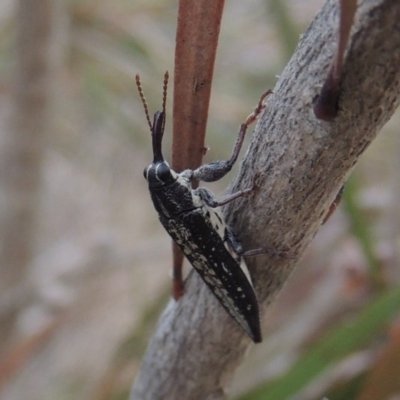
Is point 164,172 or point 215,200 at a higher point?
point 164,172

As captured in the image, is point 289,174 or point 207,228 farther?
point 207,228

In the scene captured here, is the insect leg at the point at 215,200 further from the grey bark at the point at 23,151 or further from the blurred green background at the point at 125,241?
the grey bark at the point at 23,151

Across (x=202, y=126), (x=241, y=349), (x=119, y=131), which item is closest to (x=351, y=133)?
(x=202, y=126)

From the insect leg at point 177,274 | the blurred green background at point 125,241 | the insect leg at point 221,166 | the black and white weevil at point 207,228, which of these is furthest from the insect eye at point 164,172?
the blurred green background at point 125,241

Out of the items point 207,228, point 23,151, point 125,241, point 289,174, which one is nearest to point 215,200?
point 207,228

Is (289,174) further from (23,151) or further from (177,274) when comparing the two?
(23,151)

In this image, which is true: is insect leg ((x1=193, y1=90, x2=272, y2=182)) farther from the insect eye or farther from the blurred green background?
the blurred green background
